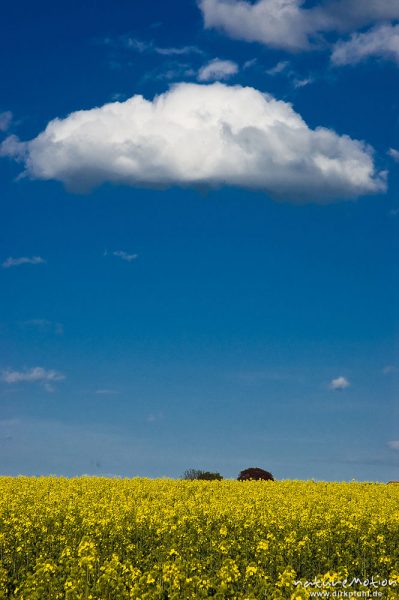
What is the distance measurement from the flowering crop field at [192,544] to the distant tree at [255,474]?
14426 millimetres

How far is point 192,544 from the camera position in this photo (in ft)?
54.1

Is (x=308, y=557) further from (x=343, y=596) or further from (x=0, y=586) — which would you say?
(x=0, y=586)

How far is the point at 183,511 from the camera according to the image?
18.8 meters

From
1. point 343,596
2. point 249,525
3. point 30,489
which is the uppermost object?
point 30,489

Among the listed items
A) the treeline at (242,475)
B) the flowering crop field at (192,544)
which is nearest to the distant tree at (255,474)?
the treeline at (242,475)

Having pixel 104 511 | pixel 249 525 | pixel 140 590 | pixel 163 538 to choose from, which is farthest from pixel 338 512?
pixel 140 590

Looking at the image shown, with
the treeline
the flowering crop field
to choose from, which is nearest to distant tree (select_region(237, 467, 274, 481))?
the treeline

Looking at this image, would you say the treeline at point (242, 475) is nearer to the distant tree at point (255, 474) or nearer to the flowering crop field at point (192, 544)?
the distant tree at point (255, 474)

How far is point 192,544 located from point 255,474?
20.6 m

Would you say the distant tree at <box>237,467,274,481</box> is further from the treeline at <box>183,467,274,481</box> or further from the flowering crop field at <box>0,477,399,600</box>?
the flowering crop field at <box>0,477,399,600</box>

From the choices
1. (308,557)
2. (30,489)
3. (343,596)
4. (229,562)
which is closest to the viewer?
(343,596)

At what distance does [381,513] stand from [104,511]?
7.54 meters

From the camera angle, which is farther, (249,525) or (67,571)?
(249,525)

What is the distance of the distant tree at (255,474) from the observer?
3640 centimetres
